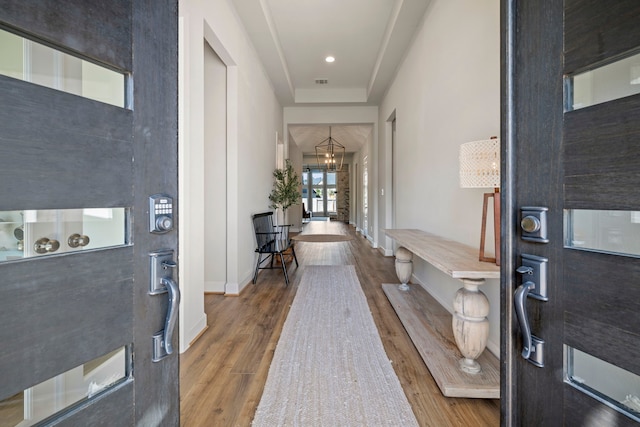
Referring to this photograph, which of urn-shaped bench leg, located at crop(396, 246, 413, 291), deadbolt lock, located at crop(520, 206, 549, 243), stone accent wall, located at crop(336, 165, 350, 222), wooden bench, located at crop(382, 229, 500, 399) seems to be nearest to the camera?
deadbolt lock, located at crop(520, 206, 549, 243)

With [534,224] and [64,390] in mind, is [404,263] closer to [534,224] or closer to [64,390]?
[534,224]

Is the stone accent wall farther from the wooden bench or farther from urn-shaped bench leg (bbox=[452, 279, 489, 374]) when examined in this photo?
urn-shaped bench leg (bbox=[452, 279, 489, 374])

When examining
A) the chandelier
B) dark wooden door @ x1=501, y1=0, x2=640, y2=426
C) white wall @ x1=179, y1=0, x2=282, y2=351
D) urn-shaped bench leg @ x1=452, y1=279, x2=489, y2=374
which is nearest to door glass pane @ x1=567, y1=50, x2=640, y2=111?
dark wooden door @ x1=501, y1=0, x2=640, y2=426

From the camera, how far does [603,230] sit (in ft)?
2.11

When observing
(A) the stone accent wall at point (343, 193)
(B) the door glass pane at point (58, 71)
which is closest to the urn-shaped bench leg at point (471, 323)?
(B) the door glass pane at point (58, 71)

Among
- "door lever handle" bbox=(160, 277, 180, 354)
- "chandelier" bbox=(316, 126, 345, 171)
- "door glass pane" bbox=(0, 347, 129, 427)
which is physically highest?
"chandelier" bbox=(316, 126, 345, 171)

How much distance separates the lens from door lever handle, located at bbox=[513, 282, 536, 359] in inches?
27.8

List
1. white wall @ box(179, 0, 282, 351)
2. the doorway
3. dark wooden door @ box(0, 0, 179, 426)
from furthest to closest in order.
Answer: the doorway, white wall @ box(179, 0, 282, 351), dark wooden door @ box(0, 0, 179, 426)

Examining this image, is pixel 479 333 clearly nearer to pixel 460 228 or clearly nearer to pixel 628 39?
pixel 460 228

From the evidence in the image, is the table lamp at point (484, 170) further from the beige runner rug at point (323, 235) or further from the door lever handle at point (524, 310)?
the beige runner rug at point (323, 235)

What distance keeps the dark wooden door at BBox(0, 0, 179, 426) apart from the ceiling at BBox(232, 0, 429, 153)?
3.26 meters

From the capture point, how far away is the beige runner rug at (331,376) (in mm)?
1474

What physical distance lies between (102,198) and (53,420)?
1.46 feet

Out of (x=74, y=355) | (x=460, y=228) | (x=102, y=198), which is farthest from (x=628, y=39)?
(x=460, y=228)
